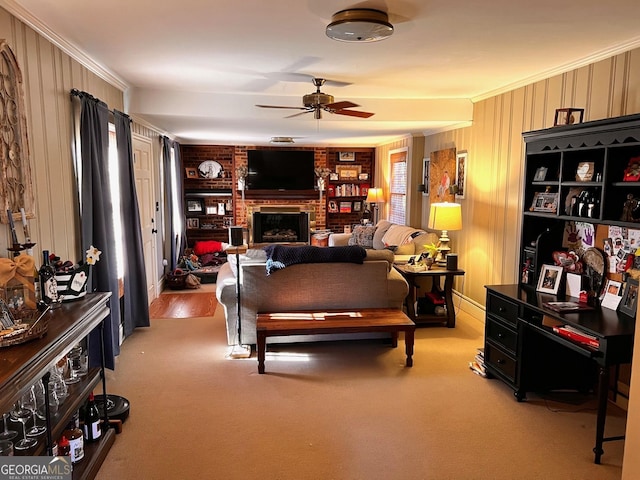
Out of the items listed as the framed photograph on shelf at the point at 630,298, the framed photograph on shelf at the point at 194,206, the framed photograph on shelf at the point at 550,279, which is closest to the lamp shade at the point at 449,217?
the framed photograph on shelf at the point at 550,279

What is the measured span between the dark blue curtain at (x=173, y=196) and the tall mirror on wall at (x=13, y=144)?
13.7ft

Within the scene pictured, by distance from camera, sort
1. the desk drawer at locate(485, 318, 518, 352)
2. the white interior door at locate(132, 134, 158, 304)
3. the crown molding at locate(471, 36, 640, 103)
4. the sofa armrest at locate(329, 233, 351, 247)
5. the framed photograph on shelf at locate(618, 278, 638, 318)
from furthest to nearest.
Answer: the sofa armrest at locate(329, 233, 351, 247)
the white interior door at locate(132, 134, 158, 304)
the desk drawer at locate(485, 318, 518, 352)
the crown molding at locate(471, 36, 640, 103)
the framed photograph on shelf at locate(618, 278, 638, 318)

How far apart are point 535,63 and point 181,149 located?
6.74 meters

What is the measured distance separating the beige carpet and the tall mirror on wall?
59.1 inches

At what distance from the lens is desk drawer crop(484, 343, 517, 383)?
10.8 ft

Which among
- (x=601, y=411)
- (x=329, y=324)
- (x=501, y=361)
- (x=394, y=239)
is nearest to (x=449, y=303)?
(x=501, y=361)

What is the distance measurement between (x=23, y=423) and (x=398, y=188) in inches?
254

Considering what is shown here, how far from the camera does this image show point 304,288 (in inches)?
162

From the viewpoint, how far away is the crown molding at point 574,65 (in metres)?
3.12

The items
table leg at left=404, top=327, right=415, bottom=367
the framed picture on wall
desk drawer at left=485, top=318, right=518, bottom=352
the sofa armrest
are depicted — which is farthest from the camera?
the sofa armrest

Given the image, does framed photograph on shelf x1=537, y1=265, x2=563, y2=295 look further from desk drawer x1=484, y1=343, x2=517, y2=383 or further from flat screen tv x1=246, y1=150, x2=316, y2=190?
flat screen tv x1=246, y1=150, x2=316, y2=190

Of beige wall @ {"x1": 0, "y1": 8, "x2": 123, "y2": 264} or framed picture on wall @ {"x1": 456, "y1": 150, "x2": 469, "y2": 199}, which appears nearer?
beige wall @ {"x1": 0, "y1": 8, "x2": 123, "y2": 264}

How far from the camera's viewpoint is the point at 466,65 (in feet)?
12.3

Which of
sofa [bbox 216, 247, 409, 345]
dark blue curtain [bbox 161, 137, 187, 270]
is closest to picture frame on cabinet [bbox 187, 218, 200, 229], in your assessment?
dark blue curtain [bbox 161, 137, 187, 270]
